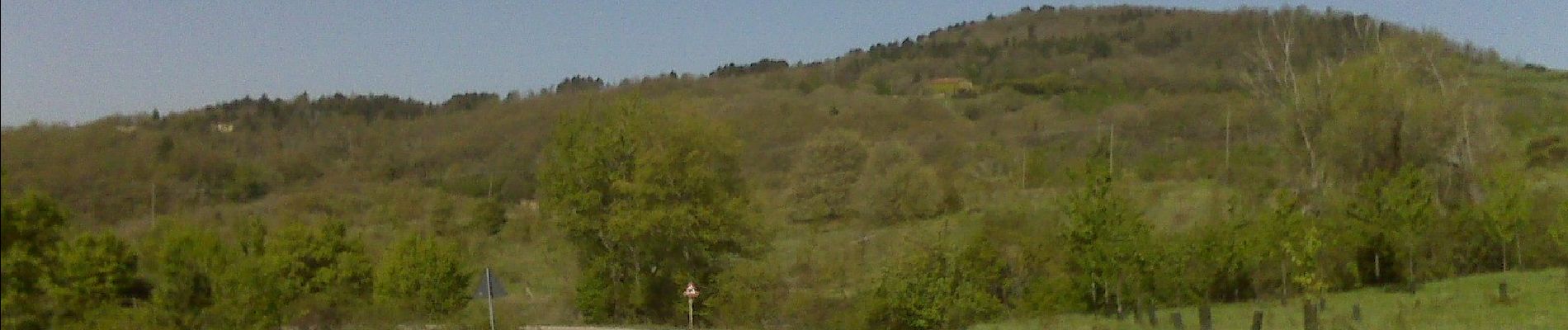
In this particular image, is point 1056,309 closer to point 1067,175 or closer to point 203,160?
point 1067,175

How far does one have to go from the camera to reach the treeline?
4203 cm

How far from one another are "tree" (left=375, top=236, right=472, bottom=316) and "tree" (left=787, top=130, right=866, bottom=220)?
1814 inches

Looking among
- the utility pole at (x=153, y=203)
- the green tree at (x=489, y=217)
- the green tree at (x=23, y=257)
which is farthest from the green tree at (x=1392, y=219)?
the green tree at (x=489, y=217)

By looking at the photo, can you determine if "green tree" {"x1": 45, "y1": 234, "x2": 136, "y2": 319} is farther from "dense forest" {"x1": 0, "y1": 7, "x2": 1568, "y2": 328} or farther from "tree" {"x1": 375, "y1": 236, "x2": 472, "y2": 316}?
"tree" {"x1": 375, "y1": 236, "x2": 472, "y2": 316}

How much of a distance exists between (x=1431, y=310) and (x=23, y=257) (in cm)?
2520

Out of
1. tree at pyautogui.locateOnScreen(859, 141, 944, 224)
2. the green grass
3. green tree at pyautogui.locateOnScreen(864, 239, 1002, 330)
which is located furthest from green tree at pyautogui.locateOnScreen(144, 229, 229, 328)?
tree at pyautogui.locateOnScreen(859, 141, 944, 224)

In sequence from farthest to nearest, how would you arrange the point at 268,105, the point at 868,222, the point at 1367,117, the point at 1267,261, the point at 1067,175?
the point at 268,105, the point at 868,222, the point at 1367,117, the point at 1267,261, the point at 1067,175

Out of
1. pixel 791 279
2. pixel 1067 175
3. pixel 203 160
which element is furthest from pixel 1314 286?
pixel 203 160

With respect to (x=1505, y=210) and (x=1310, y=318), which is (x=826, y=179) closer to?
(x=1505, y=210)

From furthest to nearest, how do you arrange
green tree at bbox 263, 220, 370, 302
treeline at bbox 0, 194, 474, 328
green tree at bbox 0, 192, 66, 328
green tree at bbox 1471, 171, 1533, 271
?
green tree at bbox 263, 220, 370, 302, treeline at bbox 0, 194, 474, 328, green tree at bbox 1471, 171, 1533, 271, green tree at bbox 0, 192, 66, 328

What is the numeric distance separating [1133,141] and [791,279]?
68464 mm

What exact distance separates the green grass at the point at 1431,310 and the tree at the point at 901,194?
5092cm

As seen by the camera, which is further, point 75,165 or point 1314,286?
point 75,165

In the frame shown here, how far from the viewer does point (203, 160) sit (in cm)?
12419
